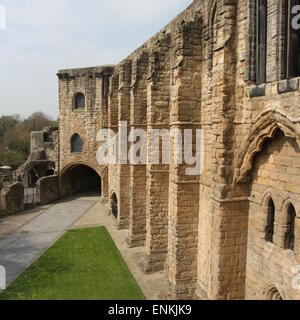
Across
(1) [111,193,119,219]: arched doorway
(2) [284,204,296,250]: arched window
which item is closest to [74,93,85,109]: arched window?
(1) [111,193,119,219]: arched doorway

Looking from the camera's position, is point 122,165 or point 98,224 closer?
point 122,165

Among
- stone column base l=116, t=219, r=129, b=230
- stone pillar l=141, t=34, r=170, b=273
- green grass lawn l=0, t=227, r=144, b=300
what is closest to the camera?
green grass lawn l=0, t=227, r=144, b=300

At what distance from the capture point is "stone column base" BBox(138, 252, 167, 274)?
10180 millimetres

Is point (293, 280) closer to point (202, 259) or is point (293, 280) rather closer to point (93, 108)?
point (202, 259)

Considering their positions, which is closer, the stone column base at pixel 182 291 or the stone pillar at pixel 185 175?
the stone pillar at pixel 185 175

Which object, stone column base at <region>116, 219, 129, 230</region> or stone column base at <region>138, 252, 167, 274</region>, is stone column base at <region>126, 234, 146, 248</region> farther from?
stone column base at <region>116, 219, 129, 230</region>

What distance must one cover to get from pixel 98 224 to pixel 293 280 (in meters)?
11.8

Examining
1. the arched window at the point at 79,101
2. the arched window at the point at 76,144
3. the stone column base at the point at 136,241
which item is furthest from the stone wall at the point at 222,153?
the arched window at the point at 76,144

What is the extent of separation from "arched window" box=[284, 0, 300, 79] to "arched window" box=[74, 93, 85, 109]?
1721 cm

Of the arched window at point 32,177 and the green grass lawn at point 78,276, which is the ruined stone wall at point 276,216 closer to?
the green grass lawn at point 78,276

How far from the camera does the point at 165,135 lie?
995 centimetres

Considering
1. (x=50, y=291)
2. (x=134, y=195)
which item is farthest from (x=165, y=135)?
(x=50, y=291)

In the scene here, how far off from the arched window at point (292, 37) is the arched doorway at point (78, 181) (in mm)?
18309

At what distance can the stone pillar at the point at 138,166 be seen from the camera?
1186 centimetres
